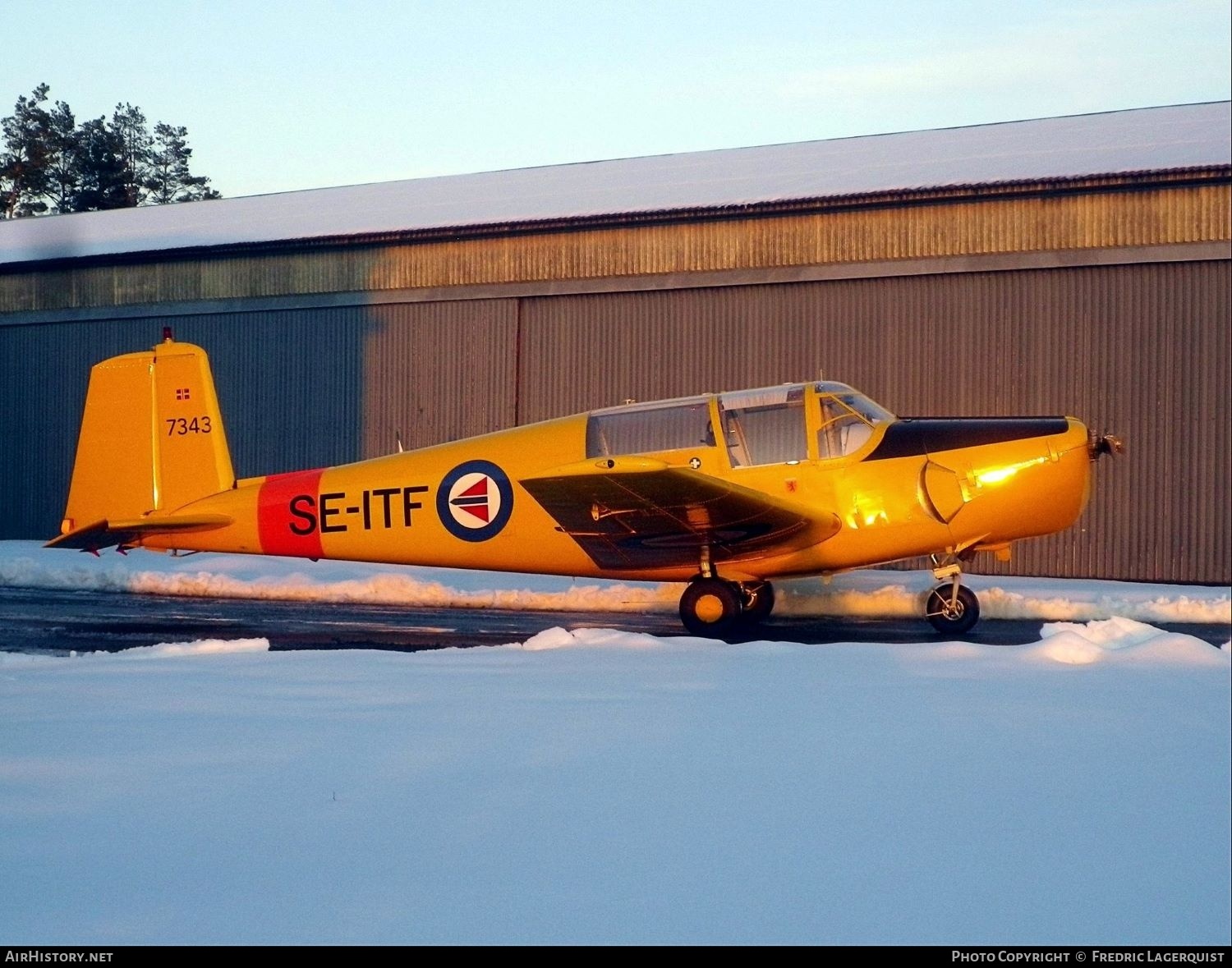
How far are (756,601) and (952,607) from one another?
179 cm

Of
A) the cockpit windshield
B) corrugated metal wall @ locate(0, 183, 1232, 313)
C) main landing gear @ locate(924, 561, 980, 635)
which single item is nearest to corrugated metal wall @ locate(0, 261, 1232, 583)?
corrugated metal wall @ locate(0, 183, 1232, 313)

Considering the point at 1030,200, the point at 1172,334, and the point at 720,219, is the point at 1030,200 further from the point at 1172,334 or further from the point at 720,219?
the point at 720,219

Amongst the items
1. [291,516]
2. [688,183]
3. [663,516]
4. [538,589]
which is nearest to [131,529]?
[291,516]

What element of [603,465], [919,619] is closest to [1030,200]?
[919,619]

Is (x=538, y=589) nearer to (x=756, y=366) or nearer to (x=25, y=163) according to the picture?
(x=756, y=366)

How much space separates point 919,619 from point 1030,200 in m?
6.75

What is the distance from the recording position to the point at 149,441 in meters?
12.7

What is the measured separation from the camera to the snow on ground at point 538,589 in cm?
1301

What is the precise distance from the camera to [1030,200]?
16219 mm

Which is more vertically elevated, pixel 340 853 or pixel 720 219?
pixel 720 219

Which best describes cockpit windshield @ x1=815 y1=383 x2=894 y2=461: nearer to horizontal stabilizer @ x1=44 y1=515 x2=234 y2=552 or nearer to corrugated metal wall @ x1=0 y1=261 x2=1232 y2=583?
horizontal stabilizer @ x1=44 y1=515 x2=234 y2=552

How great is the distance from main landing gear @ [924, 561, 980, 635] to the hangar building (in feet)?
19.5

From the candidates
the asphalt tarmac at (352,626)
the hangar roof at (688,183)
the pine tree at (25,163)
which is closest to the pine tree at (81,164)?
the pine tree at (25,163)

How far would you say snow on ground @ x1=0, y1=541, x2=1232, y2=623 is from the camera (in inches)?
512
